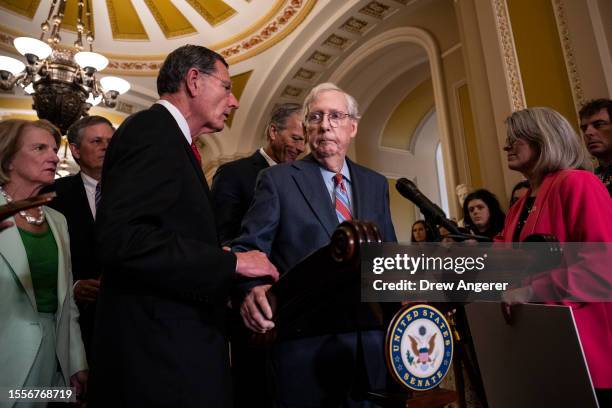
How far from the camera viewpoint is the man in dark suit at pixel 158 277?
917 millimetres

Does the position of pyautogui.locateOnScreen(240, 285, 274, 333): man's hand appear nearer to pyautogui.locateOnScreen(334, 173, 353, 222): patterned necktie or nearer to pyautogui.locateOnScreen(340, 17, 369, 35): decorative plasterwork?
pyautogui.locateOnScreen(334, 173, 353, 222): patterned necktie

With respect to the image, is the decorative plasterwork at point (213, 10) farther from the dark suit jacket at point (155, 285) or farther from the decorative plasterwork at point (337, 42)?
the dark suit jacket at point (155, 285)

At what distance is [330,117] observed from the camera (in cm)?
136

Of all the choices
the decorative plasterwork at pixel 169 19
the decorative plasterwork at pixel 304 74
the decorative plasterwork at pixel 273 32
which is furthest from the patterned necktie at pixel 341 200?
the decorative plasterwork at pixel 169 19

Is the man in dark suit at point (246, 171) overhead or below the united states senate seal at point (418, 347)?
overhead

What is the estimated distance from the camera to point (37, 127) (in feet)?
5.22

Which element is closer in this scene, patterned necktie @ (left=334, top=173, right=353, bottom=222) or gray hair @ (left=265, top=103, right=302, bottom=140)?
patterned necktie @ (left=334, top=173, right=353, bottom=222)

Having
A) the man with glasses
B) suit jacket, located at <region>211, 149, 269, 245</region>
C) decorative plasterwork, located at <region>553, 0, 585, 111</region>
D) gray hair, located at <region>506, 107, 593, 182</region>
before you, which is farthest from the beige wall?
gray hair, located at <region>506, 107, 593, 182</region>

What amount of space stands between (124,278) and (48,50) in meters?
4.55

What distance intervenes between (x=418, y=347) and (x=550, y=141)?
3.10 feet

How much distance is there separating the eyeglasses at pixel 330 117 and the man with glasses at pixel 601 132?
1122 millimetres

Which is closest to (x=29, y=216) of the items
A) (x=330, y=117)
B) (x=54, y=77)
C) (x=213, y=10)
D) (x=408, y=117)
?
(x=330, y=117)

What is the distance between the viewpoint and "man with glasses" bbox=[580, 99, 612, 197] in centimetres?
177

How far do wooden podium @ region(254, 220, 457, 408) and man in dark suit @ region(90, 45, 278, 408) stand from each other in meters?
0.14
